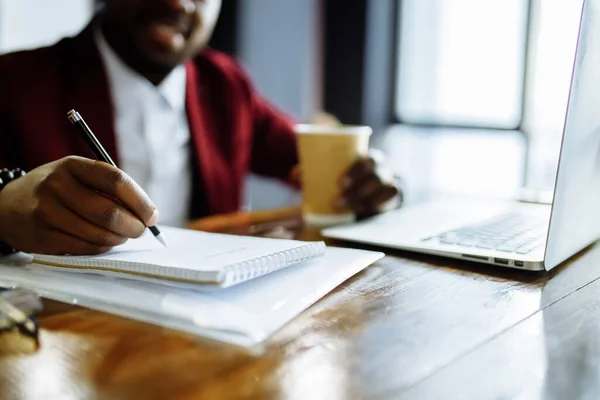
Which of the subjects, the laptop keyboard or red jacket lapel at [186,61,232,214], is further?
red jacket lapel at [186,61,232,214]

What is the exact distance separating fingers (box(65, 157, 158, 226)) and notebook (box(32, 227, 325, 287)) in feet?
0.14

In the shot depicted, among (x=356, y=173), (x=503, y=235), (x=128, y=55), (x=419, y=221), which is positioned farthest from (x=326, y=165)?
(x=128, y=55)

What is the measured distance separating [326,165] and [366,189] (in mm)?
69

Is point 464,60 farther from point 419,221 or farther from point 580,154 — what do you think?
point 580,154

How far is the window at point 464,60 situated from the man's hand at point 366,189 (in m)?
1.40

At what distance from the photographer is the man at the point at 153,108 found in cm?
116

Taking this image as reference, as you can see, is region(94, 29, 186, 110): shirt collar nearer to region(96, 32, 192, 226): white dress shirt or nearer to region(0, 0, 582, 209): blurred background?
region(96, 32, 192, 226): white dress shirt

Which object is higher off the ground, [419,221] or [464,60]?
[464,60]

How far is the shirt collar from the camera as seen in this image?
1275 mm

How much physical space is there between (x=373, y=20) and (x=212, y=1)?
1236 millimetres

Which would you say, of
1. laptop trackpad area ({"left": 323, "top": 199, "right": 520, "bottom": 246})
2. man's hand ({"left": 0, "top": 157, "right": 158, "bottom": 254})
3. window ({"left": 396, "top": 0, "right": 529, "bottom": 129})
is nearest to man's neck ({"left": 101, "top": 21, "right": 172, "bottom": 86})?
laptop trackpad area ({"left": 323, "top": 199, "right": 520, "bottom": 246})

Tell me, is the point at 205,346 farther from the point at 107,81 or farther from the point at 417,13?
the point at 417,13

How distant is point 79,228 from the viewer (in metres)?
0.62

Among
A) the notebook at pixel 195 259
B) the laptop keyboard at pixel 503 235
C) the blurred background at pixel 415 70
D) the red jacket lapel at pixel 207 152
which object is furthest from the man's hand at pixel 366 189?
the blurred background at pixel 415 70
